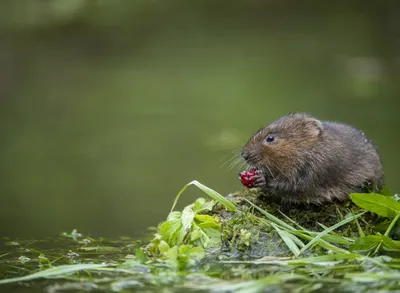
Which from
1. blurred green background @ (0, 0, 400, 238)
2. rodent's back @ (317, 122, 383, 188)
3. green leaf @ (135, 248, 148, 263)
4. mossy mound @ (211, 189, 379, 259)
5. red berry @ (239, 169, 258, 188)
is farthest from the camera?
blurred green background @ (0, 0, 400, 238)

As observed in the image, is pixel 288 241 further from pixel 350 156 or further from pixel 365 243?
pixel 350 156

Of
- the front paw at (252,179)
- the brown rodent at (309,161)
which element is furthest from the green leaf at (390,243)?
the front paw at (252,179)

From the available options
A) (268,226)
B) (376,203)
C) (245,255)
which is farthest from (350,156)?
(245,255)

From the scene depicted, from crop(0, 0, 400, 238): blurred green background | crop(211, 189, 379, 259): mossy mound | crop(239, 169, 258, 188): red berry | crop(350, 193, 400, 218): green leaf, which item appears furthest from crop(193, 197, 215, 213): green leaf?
crop(0, 0, 400, 238): blurred green background

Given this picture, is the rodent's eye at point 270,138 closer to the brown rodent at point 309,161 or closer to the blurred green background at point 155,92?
the brown rodent at point 309,161

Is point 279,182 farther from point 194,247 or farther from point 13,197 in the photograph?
point 13,197

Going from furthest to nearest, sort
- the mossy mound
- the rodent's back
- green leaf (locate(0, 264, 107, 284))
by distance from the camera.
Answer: the rodent's back, the mossy mound, green leaf (locate(0, 264, 107, 284))

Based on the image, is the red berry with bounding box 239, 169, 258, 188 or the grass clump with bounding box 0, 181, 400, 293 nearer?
the grass clump with bounding box 0, 181, 400, 293

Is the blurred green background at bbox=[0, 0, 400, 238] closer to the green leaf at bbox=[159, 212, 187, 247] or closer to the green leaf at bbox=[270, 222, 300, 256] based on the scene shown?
the green leaf at bbox=[159, 212, 187, 247]
